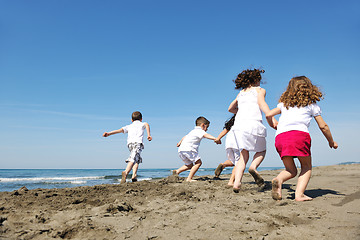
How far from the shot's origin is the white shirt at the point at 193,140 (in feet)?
20.4

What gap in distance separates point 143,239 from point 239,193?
211 cm

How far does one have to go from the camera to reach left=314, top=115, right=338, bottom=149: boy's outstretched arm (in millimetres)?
3494

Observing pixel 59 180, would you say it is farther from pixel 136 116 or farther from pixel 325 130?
pixel 325 130

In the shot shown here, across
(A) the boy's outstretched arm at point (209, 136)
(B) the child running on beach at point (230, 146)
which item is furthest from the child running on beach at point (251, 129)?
(A) the boy's outstretched arm at point (209, 136)

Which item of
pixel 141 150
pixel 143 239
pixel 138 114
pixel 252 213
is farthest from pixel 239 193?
pixel 138 114

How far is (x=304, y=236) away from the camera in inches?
87.6

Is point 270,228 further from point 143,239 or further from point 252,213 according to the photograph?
point 143,239

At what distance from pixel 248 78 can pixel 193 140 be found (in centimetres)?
229

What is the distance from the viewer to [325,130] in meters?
3.50

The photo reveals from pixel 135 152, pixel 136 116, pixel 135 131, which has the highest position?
pixel 136 116

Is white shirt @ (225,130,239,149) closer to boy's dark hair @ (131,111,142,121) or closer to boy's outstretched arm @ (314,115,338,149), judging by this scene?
boy's outstretched arm @ (314,115,338,149)

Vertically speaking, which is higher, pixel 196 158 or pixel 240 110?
pixel 240 110

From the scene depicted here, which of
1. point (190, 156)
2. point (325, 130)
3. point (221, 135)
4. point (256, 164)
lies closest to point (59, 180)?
point (190, 156)

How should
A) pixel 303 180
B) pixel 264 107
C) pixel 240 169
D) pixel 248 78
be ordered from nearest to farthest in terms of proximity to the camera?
pixel 303 180
pixel 264 107
pixel 240 169
pixel 248 78
